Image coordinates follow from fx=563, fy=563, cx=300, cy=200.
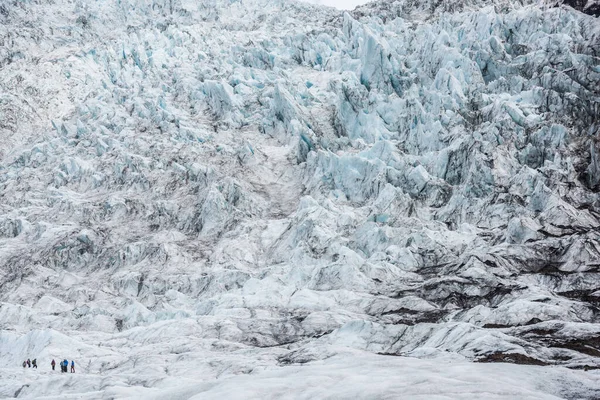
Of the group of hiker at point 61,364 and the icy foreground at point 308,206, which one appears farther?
the group of hiker at point 61,364

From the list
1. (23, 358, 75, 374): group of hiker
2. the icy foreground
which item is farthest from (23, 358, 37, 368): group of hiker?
the icy foreground

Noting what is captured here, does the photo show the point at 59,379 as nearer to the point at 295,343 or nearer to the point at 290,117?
the point at 295,343

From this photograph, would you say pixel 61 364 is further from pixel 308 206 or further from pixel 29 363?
pixel 308 206

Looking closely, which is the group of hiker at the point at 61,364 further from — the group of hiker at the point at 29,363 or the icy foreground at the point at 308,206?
the icy foreground at the point at 308,206

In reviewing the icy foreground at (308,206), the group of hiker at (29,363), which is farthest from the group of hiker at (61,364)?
the icy foreground at (308,206)

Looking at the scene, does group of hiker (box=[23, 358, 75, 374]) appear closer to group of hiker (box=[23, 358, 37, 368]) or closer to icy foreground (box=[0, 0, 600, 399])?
group of hiker (box=[23, 358, 37, 368])

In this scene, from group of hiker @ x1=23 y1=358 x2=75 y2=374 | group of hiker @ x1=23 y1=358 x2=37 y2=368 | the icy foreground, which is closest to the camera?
the icy foreground

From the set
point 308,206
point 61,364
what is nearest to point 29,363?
point 61,364

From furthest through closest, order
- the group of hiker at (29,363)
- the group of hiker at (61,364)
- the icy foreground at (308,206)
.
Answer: the group of hiker at (29,363) < the group of hiker at (61,364) < the icy foreground at (308,206)

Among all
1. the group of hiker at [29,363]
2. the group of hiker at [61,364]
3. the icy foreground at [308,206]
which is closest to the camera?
the icy foreground at [308,206]
